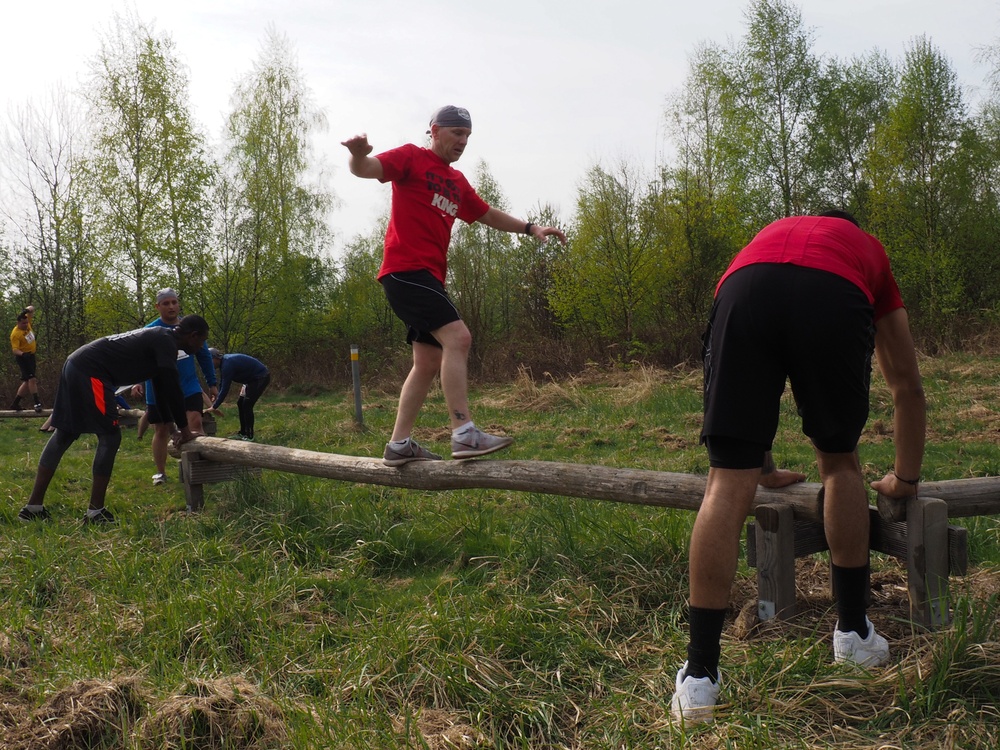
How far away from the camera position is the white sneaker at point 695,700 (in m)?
2.43

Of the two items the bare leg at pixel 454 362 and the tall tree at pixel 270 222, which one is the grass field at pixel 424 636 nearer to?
the bare leg at pixel 454 362

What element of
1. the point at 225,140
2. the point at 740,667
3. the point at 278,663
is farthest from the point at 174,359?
the point at 225,140

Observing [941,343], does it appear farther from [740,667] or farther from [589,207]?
[740,667]

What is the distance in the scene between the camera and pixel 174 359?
6781mm

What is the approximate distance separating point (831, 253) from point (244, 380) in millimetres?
9948

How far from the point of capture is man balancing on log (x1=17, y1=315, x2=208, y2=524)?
646cm

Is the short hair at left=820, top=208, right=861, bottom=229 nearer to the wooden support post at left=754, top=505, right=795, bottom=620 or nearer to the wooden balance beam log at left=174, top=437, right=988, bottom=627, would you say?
the wooden balance beam log at left=174, top=437, right=988, bottom=627

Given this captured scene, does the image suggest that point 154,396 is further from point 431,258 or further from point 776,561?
point 776,561

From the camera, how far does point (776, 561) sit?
317 cm

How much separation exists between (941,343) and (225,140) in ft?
76.7

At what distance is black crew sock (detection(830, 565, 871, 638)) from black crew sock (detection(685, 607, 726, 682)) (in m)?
0.54

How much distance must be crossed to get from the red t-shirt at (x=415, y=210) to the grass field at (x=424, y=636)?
1.57m

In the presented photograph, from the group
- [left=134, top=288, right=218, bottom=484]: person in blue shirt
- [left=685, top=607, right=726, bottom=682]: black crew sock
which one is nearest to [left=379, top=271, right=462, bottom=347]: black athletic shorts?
[left=685, top=607, right=726, bottom=682]: black crew sock

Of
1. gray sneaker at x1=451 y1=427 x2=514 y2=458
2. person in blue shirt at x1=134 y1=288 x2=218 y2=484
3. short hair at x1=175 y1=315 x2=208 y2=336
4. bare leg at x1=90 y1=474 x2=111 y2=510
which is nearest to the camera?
gray sneaker at x1=451 y1=427 x2=514 y2=458
